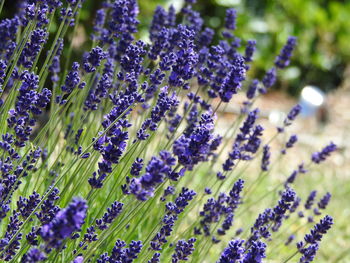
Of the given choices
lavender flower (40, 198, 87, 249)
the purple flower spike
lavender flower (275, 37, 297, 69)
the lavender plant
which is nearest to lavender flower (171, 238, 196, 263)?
the lavender plant

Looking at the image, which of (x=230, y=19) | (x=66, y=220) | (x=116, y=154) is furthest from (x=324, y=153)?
(x=66, y=220)

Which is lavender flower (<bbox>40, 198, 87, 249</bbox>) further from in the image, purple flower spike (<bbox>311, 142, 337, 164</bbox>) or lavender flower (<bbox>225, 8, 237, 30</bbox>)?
lavender flower (<bbox>225, 8, 237, 30</bbox>)

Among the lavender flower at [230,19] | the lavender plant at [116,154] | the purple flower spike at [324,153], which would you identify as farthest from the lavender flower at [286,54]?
the purple flower spike at [324,153]

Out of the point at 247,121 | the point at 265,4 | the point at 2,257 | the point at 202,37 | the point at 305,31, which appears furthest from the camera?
the point at 305,31

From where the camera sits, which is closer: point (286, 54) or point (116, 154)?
point (116, 154)

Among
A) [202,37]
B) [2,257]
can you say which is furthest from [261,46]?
[2,257]

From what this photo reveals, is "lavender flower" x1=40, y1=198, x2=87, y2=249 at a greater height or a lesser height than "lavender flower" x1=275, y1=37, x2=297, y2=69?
lesser

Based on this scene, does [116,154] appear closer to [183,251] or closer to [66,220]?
[183,251]

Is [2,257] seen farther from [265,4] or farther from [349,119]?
[349,119]

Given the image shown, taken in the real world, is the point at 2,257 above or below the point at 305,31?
below

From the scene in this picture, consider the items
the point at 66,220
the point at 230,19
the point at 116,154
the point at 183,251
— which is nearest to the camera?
the point at 66,220

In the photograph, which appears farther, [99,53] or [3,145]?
[99,53]
